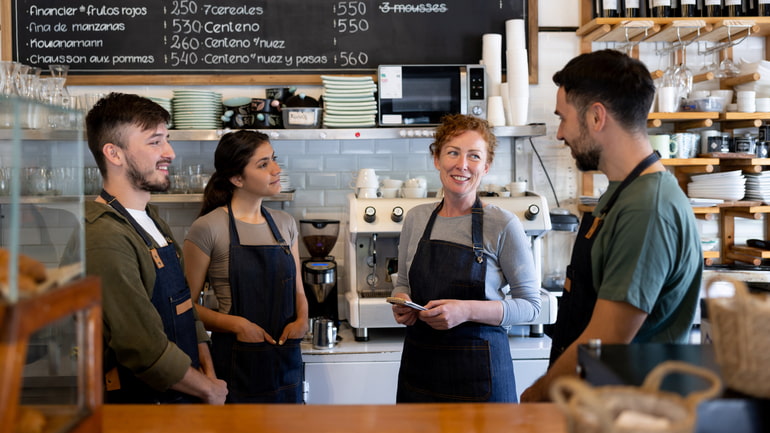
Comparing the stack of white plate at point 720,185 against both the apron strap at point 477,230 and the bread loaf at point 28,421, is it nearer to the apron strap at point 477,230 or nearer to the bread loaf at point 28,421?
the apron strap at point 477,230

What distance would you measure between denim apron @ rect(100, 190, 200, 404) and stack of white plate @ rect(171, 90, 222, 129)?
1424 mm

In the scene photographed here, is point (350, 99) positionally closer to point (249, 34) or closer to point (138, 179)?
point (249, 34)

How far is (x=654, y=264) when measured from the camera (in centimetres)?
160

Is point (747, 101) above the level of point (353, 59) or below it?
below

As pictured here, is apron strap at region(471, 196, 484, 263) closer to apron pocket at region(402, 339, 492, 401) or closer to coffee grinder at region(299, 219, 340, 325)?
apron pocket at region(402, 339, 492, 401)

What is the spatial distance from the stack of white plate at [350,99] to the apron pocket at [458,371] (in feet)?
4.94

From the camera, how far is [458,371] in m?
2.42

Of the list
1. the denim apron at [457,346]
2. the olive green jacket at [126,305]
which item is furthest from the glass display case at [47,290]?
the denim apron at [457,346]

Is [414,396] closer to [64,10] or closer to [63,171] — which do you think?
[63,171]

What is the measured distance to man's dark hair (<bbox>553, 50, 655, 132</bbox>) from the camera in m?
1.75

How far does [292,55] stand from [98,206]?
2.04 m

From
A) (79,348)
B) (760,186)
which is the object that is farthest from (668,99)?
(79,348)

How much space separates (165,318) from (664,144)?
2.64 meters

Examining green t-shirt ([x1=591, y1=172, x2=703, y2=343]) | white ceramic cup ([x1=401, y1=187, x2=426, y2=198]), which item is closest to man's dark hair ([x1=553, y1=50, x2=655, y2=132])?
green t-shirt ([x1=591, y1=172, x2=703, y2=343])
